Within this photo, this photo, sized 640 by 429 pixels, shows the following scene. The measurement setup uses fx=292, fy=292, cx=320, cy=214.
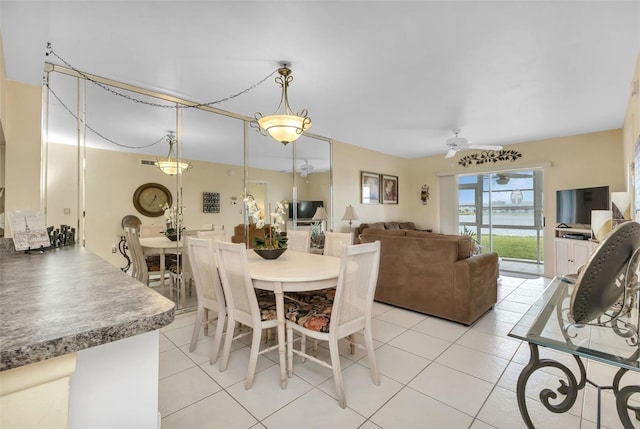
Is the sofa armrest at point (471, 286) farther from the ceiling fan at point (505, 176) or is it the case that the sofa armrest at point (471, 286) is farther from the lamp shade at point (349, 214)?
the ceiling fan at point (505, 176)

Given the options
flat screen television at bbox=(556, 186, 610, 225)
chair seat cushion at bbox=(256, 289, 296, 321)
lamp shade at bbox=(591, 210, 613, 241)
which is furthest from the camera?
flat screen television at bbox=(556, 186, 610, 225)

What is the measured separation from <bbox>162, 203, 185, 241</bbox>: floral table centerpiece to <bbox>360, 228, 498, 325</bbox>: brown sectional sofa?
96.0 inches

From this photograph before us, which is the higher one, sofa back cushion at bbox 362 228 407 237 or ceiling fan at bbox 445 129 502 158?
ceiling fan at bbox 445 129 502 158

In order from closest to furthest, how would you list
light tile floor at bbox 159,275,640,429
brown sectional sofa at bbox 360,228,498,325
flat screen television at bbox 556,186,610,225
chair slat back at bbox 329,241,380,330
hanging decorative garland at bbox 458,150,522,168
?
light tile floor at bbox 159,275,640,429
chair slat back at bbox 329,241,380,330
brown sectional sofa at bbox 360,228,498,325
flat screen television at bbox 556,186,610,225
hanging decorative garland at bbox 458,150,522,168

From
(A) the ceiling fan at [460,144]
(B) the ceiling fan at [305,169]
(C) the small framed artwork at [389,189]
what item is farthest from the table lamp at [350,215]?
(A) the ceiling fan at [460,144]

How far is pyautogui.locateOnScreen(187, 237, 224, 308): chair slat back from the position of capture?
87.7 inches

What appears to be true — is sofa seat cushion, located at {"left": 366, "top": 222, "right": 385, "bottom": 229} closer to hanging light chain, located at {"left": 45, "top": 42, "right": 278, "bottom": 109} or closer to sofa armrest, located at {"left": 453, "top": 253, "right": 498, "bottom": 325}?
sofa armrest, located at {"left": 453, "top": 253, "right": 498, "bottom": 325}

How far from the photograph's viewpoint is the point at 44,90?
2605 mm

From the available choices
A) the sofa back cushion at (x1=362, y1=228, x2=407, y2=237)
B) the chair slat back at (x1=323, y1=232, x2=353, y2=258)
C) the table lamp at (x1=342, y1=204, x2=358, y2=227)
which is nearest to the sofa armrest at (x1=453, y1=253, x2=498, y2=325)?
the sofa back cushion at (x1=362, y1=228, x2=407, y2=237)

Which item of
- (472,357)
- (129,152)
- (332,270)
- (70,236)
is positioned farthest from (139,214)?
(472,357)

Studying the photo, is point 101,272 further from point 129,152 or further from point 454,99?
point 454,99

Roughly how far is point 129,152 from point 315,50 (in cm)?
239

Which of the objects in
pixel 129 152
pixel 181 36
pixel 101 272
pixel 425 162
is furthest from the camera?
pixel 425 162

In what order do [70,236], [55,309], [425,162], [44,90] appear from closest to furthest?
[55,309] < [70,236] < [44,90] < [425,162]
